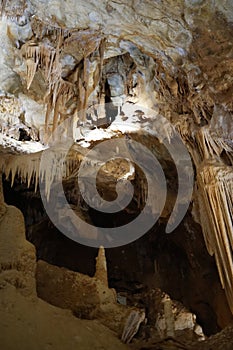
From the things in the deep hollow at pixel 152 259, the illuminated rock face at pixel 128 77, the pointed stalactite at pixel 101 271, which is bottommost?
the deep hollow at pixel 152 259

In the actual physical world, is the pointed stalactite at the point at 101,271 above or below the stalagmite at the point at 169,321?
above

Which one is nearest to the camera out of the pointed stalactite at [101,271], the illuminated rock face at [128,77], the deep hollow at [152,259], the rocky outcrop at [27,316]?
the rocky outcrop at [27,316]

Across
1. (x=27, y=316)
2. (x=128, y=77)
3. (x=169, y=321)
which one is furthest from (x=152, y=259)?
(x=27, y=316)

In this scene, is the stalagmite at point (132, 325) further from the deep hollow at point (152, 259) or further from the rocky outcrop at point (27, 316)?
the deep hollow at point (152, 259)

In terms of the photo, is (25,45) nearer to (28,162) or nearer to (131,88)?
(131,88)

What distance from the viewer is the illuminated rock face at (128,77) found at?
5559 mm

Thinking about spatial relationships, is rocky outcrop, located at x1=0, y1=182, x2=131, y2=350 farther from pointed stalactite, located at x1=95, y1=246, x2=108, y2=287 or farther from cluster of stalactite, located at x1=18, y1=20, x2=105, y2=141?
cluster of stalactite, located at x1=18, y1=20, x2=105, y2=141

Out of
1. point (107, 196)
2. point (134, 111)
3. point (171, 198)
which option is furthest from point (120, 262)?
point (134, 111)

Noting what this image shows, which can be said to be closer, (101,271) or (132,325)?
(132,325)

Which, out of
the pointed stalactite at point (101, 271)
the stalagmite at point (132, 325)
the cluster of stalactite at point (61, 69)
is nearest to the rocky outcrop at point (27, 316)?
the stalagmite at point (132, 325)

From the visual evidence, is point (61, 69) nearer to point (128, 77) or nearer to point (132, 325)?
point (128, 77)

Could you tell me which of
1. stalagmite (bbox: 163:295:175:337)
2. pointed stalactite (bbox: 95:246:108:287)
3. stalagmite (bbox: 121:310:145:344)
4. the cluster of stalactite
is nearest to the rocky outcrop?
stalagmite (bbox: 121:310:145:344)

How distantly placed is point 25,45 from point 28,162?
3.28 meters

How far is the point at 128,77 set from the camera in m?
7.45
